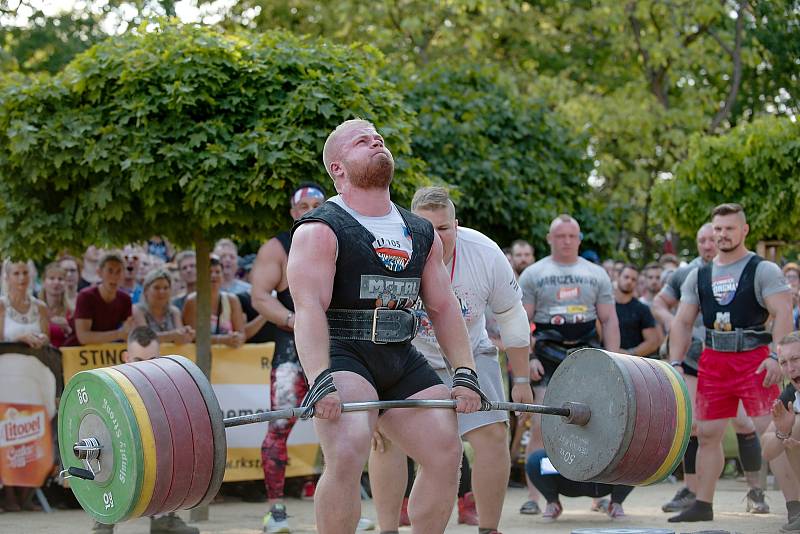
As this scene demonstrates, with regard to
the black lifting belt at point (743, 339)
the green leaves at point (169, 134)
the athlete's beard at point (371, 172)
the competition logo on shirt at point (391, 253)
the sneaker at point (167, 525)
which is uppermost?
the green leaves at point (169, 134)

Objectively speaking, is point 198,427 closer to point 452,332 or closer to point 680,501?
point 452,332

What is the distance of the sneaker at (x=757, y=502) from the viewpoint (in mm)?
8984

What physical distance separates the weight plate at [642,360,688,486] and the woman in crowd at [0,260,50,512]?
5511mm

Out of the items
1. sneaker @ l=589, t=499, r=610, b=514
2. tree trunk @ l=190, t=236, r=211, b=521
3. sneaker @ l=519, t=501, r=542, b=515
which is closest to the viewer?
tree trunk @ l=190, t=236, r=211, b=521

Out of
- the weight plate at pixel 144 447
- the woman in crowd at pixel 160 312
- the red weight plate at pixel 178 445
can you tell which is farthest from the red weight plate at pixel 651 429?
the woman in crowd at pixel 160 312

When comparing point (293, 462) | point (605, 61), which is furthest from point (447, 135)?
point (605, 61)

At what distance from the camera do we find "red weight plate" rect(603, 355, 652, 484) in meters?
5.37

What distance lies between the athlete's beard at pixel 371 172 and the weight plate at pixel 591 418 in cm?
128

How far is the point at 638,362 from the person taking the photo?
5.57m

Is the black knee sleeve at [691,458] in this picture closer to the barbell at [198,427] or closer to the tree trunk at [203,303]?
the tree trunk at [203,303]

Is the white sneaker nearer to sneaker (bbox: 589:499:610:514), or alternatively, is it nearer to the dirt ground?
the dirt ground

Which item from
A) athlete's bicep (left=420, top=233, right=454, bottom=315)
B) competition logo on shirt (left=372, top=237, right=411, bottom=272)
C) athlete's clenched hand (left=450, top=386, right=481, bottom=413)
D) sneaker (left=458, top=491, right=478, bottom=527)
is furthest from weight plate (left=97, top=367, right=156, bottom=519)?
sneaker (left=458, top=491, right=478, bottom=527)

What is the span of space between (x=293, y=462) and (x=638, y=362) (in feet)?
16.9

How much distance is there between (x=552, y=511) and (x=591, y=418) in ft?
11.4
